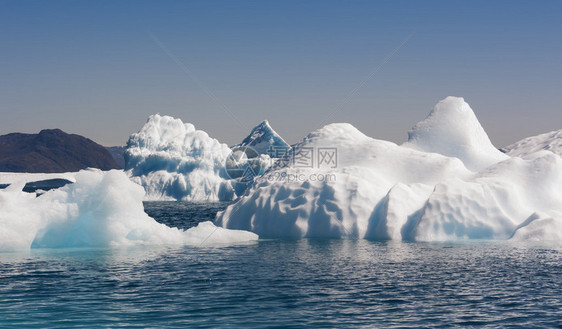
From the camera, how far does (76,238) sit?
30.3m

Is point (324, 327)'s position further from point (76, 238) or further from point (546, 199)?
point (546, 199)

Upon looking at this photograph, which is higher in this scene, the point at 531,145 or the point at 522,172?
the point at 531,145

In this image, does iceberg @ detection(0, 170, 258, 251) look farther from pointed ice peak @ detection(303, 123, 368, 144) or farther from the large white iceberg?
pointed ice peak @ detection(303, 123, 368, 144)

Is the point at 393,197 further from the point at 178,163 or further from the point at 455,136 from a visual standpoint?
the point at 178,163

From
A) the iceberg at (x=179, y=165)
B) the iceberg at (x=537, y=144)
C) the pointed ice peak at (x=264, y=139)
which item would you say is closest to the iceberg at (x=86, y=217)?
the iceberg at (x=537, y=144)

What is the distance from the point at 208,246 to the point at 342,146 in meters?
13.1

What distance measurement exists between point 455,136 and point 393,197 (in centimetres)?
1335

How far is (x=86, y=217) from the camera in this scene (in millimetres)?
29938

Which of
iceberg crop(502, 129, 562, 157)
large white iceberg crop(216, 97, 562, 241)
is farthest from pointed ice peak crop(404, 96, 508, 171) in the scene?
iceberg crop(502, 129, 562, 157)

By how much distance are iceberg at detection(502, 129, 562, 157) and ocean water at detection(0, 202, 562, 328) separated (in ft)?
93.7

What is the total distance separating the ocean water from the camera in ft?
50.1

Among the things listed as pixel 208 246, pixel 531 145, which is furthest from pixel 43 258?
pixel 531 145

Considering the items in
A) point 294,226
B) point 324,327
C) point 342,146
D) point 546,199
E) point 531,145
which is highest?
point 531,145

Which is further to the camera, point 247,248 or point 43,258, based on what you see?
point 247,248
